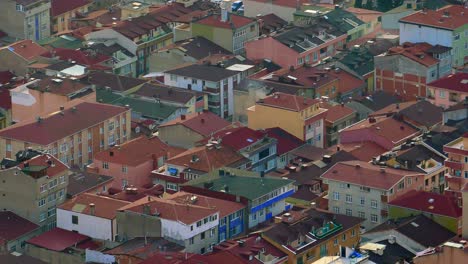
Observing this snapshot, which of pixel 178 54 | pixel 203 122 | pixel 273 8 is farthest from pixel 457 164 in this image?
pixel 273 8

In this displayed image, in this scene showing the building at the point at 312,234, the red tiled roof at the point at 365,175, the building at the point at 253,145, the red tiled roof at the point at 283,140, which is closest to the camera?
the building at the point at 312,234

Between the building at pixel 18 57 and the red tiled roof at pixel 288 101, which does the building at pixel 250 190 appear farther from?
the building at pixel 18 57

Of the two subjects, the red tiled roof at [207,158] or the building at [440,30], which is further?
the building at [440,30]

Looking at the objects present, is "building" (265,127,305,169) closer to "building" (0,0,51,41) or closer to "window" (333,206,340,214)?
"window" (333,206,340,214)

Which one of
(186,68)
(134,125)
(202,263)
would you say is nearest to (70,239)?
(202,263)

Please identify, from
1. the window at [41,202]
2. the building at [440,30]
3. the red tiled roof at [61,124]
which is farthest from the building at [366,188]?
the building at [440,30]

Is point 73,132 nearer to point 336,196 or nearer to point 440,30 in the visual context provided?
point 336,196

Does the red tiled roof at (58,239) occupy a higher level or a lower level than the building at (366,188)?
lower

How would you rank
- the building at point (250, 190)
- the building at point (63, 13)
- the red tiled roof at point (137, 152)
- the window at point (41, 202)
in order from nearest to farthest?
1. the building at point (250, 190)
2. the window at point (41, 202)
3. the red tiled roof at point (137, 152)
4. the building at point (63, 13)
